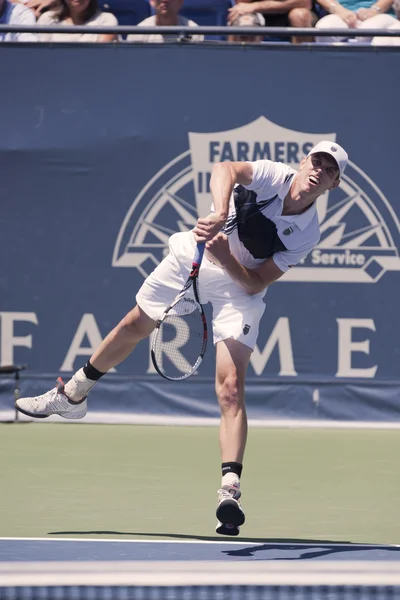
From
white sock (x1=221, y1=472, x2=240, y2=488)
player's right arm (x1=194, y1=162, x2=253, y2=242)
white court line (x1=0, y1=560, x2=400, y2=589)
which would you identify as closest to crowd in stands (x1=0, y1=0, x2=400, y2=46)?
player's right arm (x1=194, y1=162, x2=253, y2=242)

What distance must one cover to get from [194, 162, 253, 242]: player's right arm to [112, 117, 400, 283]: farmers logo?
3.09 m

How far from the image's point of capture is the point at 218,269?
5414 millimetres

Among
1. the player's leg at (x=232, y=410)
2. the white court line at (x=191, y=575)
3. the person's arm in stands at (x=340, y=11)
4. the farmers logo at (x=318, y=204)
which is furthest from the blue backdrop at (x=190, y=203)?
the white court line at (x=191, y=575)

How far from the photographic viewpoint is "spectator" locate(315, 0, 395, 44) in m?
8.38

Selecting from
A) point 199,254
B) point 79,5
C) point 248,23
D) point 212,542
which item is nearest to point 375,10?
point 248,23

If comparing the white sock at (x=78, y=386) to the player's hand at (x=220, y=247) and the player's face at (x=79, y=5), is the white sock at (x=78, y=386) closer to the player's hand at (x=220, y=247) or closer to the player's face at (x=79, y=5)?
the player's hand at (x=220, y=247)

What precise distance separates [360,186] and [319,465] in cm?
205

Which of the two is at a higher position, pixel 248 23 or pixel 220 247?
pixel 248 23

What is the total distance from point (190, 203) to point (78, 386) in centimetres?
261

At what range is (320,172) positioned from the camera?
507cm

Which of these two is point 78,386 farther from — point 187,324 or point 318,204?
point 318,204

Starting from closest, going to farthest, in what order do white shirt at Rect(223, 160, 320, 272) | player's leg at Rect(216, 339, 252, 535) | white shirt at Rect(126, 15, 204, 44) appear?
player's leg at Rect(216, 339, 252, 535) < white shirt at Rect(223, 160, 320, 272) < white shirt at Rect(126, 15, 204, 44)

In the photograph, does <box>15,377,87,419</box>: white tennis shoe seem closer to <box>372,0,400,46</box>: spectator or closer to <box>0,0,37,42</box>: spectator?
<box>372,0,400,46</box>: spectator

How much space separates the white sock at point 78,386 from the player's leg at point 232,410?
784 millimetres
